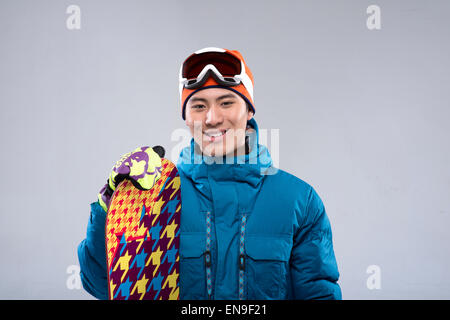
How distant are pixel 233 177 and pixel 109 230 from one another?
0.45 metres

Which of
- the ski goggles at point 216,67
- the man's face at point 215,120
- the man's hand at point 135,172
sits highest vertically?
the ski goggles at point 216,67

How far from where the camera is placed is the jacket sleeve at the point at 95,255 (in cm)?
129

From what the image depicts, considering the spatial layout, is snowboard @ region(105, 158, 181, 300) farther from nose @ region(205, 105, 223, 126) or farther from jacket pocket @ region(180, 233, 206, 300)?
nose @ region(205, 105, 223, 126)

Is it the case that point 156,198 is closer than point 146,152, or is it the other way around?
point 146,152

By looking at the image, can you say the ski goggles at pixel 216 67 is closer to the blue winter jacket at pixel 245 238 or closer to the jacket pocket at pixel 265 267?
the blue winter jacket at pixel 245 238

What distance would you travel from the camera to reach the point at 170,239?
138 centimetres

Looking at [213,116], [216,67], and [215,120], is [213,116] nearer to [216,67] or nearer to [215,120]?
[215,120]

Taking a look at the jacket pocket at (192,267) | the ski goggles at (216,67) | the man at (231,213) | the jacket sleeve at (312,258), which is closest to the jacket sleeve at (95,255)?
the man at (231,213)

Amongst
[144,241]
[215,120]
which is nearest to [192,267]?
[144,241]

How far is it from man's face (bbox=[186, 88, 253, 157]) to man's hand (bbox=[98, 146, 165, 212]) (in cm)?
18

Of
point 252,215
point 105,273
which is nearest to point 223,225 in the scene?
point 252,215

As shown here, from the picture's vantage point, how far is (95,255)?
132 cm

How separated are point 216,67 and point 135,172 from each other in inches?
19.1
